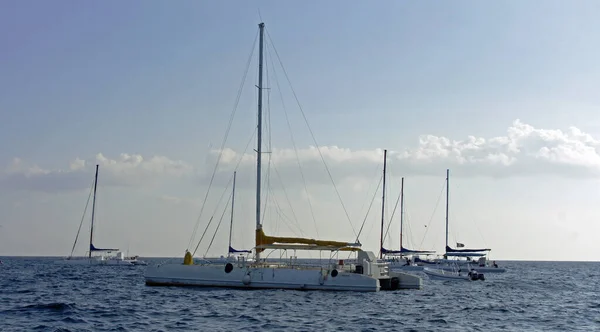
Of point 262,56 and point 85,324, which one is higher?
point 262,56

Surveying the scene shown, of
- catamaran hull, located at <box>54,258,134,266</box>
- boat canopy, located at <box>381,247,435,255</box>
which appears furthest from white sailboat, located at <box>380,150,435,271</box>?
catamaran hull, located at <box>54,258,134,266</box>

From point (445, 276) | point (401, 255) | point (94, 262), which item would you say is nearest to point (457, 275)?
point (445, 276)

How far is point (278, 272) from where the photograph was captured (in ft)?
141

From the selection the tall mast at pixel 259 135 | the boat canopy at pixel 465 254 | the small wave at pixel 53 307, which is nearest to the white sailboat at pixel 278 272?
the tall mast at pixel 259 135

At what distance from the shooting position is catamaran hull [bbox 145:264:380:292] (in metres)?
42.7

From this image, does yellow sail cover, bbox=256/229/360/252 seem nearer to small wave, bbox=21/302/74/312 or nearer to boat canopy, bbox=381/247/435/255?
small wave, bbox=21/302/74/312

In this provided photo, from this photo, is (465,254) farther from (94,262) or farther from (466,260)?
(94,262)

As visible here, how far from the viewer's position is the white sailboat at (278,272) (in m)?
42.7

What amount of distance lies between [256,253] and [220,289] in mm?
4099

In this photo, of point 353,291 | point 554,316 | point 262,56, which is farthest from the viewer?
point 262,56

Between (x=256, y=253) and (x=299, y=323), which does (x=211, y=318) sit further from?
(x=256, y=253)

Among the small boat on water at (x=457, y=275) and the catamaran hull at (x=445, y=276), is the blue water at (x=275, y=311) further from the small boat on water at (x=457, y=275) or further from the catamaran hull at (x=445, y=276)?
the catamaran hull at (x=445, y=276)

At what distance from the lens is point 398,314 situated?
3469cm

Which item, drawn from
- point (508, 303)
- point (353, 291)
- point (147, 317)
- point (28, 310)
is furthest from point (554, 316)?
point (28, 310)
